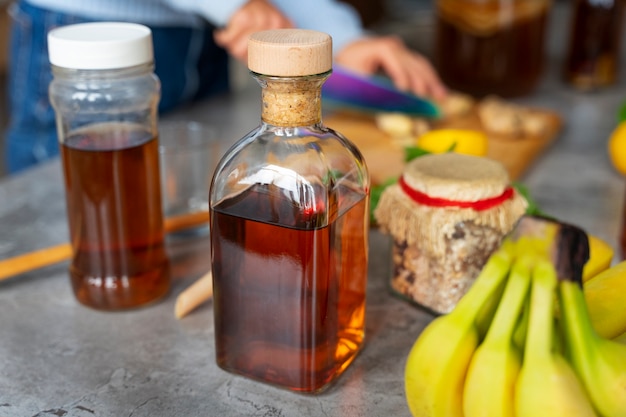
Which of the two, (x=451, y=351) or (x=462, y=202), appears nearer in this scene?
(x=451, y=351)

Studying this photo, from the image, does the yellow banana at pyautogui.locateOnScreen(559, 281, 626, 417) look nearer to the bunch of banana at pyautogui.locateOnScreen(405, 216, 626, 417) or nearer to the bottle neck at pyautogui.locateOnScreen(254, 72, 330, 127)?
the bunch of banana at pyautogui.locateOnScreen(405, 216, 626, 417)

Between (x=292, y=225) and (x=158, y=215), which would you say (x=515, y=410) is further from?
(x=158, y=215)

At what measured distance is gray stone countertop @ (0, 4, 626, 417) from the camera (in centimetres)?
62

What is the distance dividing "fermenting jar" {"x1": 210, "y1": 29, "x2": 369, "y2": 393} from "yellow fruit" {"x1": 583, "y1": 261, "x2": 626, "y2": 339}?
0.63 ft

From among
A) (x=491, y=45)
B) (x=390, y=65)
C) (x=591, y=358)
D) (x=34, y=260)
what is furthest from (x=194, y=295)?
(x=491, y=45)

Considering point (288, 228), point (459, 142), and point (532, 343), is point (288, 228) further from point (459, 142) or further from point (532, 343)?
point (459, 142)

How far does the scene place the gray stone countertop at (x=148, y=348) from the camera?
62 cm

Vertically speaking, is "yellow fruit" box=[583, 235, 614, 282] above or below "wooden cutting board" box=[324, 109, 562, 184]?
above

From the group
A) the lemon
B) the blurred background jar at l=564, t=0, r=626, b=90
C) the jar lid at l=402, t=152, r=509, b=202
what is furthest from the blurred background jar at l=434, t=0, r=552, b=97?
the jar lid at l=402, t=152, r=509, b=202

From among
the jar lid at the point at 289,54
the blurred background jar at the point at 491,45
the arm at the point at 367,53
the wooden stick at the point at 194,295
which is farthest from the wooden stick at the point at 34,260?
the blurred background jar at the point at 491,45

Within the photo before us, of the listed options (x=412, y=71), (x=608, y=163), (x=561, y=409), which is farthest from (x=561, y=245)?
(x=412, y=71)

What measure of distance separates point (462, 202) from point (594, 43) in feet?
3.20

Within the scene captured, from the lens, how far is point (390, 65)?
1302 millimetres

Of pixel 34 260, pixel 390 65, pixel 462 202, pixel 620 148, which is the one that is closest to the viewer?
pixel 462 202
